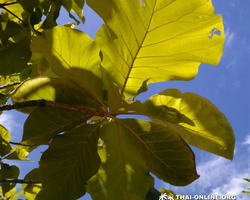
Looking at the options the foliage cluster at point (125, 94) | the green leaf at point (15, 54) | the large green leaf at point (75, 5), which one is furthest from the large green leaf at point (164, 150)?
the large green leaf at point (75, 5)

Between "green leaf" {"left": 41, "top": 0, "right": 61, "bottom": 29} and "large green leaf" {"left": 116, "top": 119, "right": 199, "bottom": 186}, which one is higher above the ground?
"green leaf" {"left": 41, "top": 0, "right": 61, "bottom": 29}

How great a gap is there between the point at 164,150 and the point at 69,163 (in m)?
A: 0.39

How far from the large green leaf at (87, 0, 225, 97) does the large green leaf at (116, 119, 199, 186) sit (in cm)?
18

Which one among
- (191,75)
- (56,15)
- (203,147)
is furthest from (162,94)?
(56,15)

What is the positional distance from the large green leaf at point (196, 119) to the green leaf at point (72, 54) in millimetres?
235

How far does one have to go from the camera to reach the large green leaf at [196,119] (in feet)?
2.96

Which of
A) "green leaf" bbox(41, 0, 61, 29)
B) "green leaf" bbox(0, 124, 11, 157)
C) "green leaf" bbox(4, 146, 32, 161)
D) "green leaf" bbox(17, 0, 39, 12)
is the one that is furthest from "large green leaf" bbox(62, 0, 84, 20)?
"green leaf" bbox(4, 146, 32, 161)

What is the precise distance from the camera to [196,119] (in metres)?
0.93

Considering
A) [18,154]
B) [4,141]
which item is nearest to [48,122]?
[4,141]

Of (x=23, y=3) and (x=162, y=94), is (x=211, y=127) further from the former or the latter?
(x=23, y=3)

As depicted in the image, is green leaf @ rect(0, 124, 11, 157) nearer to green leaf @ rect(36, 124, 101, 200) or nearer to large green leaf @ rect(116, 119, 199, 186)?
green leaf @ rect(36, 124, 101, 200)

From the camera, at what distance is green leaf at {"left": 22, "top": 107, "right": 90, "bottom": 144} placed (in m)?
0.95

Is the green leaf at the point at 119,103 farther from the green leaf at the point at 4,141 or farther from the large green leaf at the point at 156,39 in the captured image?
the green leaf at the point at 4,141

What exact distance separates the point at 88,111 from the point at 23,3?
0.59m
